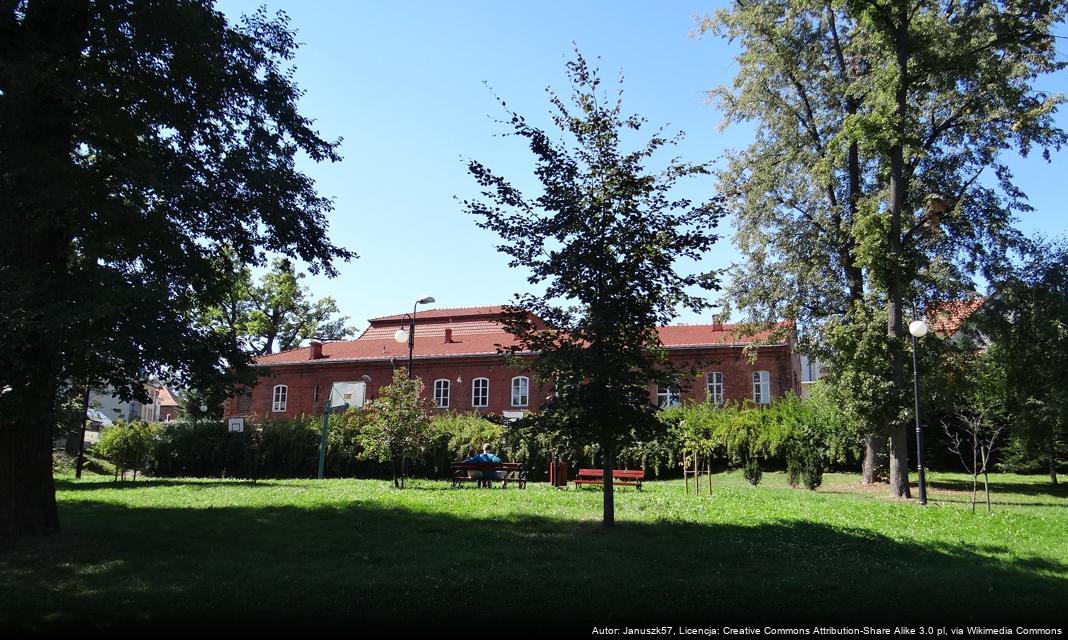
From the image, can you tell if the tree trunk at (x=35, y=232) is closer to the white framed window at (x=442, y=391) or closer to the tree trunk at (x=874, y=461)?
the tree trunk at (x=874, y=461)

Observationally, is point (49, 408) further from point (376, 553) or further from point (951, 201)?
point (951, 201)

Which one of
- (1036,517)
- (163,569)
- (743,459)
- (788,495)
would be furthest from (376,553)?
(743,459)

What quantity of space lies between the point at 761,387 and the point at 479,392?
16.2 meters

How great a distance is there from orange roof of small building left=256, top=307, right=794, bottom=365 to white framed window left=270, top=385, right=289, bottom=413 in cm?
184

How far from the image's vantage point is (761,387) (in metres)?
38.9

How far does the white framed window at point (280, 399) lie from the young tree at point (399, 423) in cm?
2876

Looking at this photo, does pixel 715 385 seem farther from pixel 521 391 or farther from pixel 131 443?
pixel 131 443

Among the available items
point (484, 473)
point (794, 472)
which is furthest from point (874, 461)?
point (484, 473)

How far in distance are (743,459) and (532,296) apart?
64.5 ft

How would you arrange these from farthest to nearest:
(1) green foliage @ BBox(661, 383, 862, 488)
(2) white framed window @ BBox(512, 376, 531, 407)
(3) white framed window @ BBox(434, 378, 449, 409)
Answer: (3) white framed window @ BBox(434, 378, 449, 409)
(2) white framed window @ BBox(512, 376, 531, 407)
(1) green foliage @ BBox(661, 383, 862, 488)

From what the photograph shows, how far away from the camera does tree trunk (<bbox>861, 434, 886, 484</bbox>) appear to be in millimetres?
23328

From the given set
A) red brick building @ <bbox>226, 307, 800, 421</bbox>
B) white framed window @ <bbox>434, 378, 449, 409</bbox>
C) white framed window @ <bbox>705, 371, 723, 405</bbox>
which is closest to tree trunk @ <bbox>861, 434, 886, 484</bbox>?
red brick building @ <bbox>226, 307, 800, 421</bbox>

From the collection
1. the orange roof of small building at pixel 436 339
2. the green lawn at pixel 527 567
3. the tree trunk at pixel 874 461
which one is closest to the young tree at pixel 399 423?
the green lawn at pixel 527 567

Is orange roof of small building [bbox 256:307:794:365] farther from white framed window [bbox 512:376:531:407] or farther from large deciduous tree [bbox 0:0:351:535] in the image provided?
large deciduous tree [bbox 0:0:351:535]
